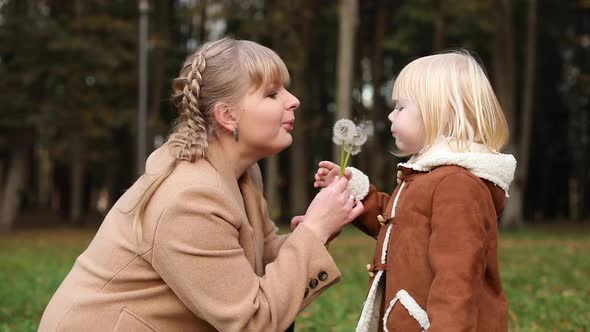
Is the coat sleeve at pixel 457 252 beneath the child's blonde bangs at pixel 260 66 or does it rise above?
beneath

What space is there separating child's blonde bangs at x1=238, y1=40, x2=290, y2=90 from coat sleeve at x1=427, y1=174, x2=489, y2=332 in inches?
32.4

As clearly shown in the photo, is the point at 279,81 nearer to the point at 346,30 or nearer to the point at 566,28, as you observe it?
the point at 346,30

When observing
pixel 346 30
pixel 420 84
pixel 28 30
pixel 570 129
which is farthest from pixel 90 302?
pixel 570 129

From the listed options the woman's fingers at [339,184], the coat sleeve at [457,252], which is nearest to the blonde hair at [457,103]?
the coat sleeve at [457,252]

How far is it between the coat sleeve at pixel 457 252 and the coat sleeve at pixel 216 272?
1.80 ft

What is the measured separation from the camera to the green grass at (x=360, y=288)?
5.79 m

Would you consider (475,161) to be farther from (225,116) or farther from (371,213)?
(225,116)

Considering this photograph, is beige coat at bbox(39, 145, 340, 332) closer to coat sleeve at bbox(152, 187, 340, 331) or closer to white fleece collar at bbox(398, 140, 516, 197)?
coat sleeve at bbox(152, 187, 340, 331)

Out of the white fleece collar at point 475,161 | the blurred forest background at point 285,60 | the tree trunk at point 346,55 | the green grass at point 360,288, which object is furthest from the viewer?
the blurred forest background at point 285,60

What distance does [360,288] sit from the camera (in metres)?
8.03

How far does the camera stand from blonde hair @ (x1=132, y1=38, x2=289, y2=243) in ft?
10.4

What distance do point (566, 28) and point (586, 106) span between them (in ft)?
11.7

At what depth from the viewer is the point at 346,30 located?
1712 cm

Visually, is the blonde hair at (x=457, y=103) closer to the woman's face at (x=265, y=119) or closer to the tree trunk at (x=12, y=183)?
the woman's face at (x=265, y=119)
